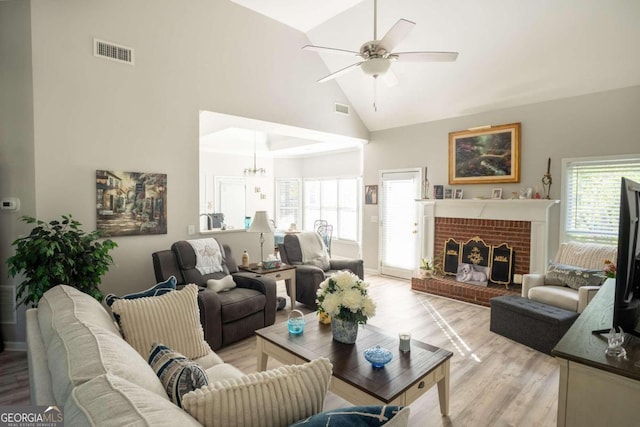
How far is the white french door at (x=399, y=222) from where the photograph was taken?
6043 millimetres

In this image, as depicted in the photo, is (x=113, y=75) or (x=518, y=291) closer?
(x=113, y=75)

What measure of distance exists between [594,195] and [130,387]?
511cm

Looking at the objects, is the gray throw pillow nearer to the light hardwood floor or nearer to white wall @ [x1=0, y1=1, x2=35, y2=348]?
the light hardwood floor

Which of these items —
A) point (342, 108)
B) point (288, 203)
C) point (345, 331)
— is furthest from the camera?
point (288, 203)

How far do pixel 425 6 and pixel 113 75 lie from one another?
3604 mm

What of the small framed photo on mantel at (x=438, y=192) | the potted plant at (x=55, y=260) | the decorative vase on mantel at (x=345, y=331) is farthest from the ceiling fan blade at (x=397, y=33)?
the small framed photo on mantel at (x=438, y=192)

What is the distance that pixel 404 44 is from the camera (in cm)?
454

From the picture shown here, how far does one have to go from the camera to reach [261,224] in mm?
4402

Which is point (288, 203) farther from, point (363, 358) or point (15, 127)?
point (363, 358)

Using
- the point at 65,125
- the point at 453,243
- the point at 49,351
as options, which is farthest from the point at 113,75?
the point at 453,243

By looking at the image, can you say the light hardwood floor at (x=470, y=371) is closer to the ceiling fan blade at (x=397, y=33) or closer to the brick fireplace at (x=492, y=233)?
the brick fireplace at (x=492, y=233)

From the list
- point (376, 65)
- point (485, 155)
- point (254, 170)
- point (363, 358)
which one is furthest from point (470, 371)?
point (254, 170)

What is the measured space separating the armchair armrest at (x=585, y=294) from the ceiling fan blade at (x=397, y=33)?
9.75ft

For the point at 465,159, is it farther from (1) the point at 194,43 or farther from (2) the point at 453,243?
(1) the point at 194,43
